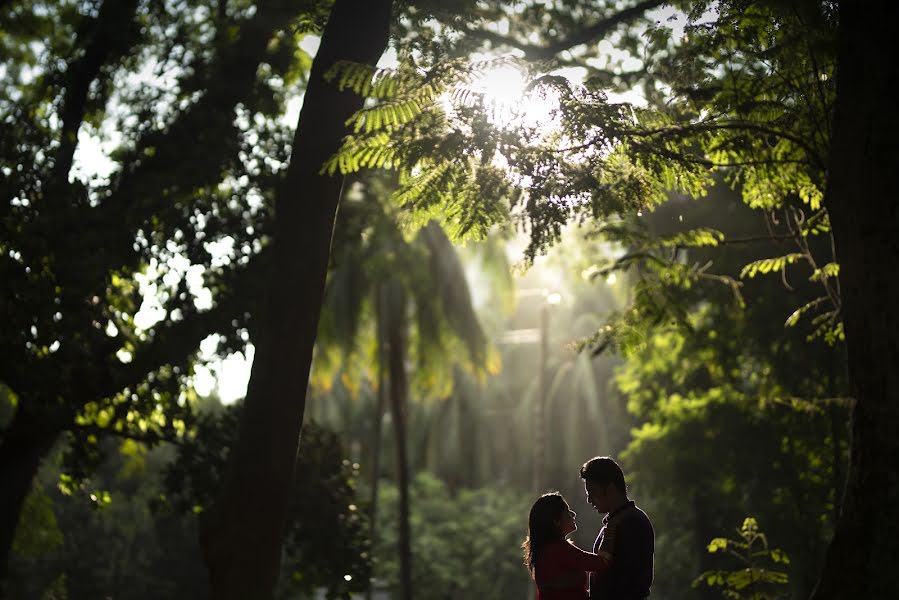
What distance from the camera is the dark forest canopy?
5.98 m

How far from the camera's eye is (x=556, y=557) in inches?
225

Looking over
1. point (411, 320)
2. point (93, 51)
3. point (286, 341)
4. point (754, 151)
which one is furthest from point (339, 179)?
point (411, 320)

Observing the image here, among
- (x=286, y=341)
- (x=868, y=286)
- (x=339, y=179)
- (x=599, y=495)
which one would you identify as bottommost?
(x=599, y=495)

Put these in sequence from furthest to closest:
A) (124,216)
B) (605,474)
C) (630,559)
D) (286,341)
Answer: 1. (124,216)
2. (286,341)
3. (605,474)
4. (630,559)

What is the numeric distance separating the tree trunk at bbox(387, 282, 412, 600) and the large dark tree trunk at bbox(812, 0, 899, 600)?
2082 centimetres

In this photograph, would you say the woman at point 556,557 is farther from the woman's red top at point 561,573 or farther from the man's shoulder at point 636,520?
the man's shoulder at point 636,520

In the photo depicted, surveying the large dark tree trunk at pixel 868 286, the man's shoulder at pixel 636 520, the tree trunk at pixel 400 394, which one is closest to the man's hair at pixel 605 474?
the man's shoulder at pixel 636 520

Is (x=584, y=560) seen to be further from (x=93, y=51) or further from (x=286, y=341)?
(x=93, y=51)

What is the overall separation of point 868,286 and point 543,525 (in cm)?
242

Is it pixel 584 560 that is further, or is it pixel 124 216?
pixel 124 216

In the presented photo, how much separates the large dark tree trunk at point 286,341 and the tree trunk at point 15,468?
7.12 m

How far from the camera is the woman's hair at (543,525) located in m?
5.80

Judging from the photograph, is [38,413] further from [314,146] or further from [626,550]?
[626,550]

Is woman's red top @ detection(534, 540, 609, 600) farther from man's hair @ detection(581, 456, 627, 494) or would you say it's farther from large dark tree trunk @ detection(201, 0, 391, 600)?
large dark tree trunk @ detection(201, 0, 391, 600)
